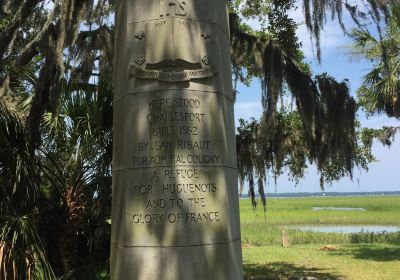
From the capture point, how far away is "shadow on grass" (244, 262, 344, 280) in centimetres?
1070

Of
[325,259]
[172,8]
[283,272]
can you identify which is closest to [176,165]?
[172,8]

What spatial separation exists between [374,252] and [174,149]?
489 inches

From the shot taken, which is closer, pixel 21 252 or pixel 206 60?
pixel 206 60

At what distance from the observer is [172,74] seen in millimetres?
4402

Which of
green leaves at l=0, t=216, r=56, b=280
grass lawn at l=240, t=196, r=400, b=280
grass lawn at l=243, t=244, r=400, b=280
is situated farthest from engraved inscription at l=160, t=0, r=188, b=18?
grass lawn at l=243, t=244, r=400, b=280

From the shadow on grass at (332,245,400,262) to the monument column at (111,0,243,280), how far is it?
10.3 metres

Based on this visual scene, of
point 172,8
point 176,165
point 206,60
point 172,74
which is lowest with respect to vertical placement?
point 176,165

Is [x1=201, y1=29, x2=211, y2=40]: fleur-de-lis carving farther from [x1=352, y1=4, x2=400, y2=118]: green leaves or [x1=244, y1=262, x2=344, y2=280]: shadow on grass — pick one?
[x1=352, y1=4, x2=400, y2=118]: green leaves

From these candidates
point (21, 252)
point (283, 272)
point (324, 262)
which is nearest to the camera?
point (21, 252)

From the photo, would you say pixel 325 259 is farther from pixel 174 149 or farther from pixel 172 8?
pixel 172 8

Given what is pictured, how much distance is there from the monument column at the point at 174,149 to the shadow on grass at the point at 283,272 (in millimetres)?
6475

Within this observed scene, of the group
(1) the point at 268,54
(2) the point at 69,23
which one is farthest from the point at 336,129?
(2) the point at 69,23

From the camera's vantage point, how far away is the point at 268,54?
34.2 ft

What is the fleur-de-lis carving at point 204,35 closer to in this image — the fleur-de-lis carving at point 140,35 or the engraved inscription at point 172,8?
the engraved inscription at point 172,8
